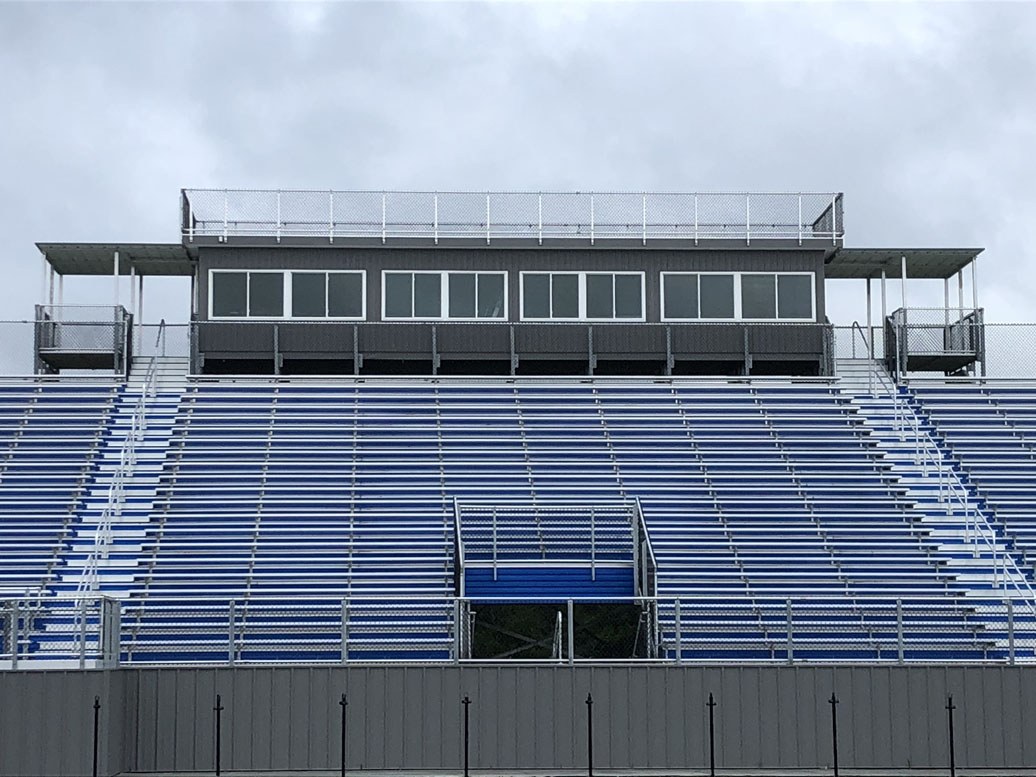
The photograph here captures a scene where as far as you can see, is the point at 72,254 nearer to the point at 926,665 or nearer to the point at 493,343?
the point at 493,343

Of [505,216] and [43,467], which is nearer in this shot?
[43,467]

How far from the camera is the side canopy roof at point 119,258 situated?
103ft

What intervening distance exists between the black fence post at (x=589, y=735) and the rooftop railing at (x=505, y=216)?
14812 millimetres

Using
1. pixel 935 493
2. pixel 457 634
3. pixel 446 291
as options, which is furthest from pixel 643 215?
pixel 457 634

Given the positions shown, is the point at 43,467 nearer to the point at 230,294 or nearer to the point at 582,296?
the point at 230,294

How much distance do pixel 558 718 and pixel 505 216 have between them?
15.3 metres

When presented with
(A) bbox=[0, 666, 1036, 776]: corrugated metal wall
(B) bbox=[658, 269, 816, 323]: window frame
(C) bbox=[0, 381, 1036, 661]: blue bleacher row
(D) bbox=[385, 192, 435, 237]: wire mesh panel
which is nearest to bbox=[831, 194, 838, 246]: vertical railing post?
(B) bbox=[658, 269, 816, 323]: window frame

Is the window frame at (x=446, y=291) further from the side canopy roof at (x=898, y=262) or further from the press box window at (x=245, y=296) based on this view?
the side canopy roof at (x=898, y=262)

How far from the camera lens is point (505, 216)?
3191 cm

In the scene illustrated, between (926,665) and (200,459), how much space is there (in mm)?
13157

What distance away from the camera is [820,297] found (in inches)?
1249

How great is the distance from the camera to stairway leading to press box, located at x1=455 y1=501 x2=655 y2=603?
2252 centimetres

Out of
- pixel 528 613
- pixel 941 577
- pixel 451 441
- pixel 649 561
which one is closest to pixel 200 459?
pixel 451 441

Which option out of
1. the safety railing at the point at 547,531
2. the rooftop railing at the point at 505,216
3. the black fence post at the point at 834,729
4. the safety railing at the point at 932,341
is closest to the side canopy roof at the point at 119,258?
the rooftop railing at the point at 505,216
